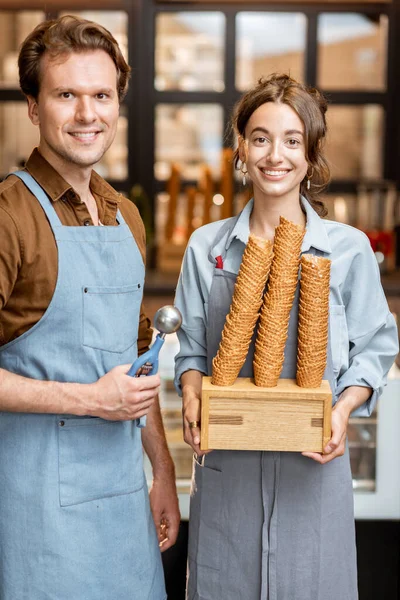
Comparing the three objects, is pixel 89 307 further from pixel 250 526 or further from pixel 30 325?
pixel 250 526

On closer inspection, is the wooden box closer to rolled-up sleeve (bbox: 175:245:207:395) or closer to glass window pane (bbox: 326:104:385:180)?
rolled-up sleeve (bbox: 175:245:207:395)

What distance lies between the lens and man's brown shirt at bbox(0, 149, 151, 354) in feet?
4.04

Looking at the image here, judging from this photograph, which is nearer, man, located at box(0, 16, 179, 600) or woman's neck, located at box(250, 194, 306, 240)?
man, located at box(0, 16, 179, 600)

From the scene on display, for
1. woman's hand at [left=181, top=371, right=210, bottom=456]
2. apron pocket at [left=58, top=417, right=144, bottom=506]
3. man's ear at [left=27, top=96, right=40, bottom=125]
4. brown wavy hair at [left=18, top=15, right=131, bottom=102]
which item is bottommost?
apron pocket at [left=58, top=417, right=144, bottom=506]

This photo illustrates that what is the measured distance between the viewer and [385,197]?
151 inches

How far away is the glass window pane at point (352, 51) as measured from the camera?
3.99 m

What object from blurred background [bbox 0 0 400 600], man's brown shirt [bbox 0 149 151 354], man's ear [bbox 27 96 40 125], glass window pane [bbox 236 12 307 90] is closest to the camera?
man's brown shirt [bbox 0 149 151 354]

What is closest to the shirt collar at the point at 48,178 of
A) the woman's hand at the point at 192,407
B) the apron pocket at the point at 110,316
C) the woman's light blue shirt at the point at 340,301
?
the apron pocket at the point at 110,316

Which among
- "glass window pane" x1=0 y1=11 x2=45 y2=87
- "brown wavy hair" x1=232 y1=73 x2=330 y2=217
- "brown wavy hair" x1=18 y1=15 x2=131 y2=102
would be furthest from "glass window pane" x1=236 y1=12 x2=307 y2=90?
"brown wavy hair" x1=18 y1=15 x2=131 y2=102

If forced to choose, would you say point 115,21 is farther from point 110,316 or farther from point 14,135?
point 110,316

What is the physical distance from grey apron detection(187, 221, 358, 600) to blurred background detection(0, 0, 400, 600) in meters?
2.33

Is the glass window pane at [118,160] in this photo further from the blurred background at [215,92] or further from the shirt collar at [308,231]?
the shirt collar at [308,231]

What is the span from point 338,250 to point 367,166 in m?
2.88

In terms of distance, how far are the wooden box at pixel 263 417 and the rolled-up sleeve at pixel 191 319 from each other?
7.0 inches
